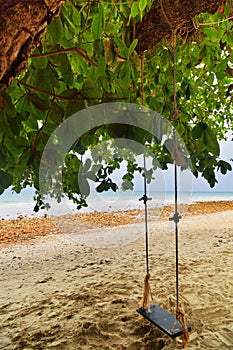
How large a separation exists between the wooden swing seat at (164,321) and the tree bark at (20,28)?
2.49 ft

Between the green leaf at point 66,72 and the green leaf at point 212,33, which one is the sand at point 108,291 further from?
Answer: the green leaf at point 212,33

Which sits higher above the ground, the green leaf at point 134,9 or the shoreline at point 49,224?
the green leaf at point 134,9

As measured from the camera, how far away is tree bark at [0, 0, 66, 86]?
0.47 meters

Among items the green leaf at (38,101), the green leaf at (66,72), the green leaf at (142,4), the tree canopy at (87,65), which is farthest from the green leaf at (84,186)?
the green leaf at (142,4)

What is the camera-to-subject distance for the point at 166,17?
2.75 ft

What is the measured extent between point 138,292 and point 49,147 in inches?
39.3

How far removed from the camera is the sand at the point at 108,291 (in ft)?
3.76

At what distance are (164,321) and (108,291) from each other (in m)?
0.70

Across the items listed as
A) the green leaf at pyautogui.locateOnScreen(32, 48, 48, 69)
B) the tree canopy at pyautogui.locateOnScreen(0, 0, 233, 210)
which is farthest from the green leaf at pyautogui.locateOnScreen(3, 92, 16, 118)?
the green leaf at pyautogui.locateOnScreen(32, 48, 48, 69)

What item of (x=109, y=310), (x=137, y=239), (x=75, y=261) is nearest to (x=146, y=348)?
(x=109, y=310)

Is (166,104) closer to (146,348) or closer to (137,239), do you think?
(146,348)

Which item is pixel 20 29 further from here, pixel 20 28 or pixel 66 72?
pixel 66 72

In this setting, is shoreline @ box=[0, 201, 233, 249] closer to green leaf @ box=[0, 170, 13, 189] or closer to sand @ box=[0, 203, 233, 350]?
sand @ box=[0, 203, 233, 350]

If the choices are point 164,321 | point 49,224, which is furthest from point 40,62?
point 49,224
